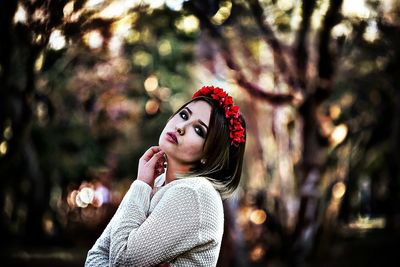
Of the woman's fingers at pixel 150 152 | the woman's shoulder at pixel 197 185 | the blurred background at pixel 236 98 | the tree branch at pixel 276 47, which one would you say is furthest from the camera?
the tree branch at pixel 276 47

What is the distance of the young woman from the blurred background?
1.42 meters

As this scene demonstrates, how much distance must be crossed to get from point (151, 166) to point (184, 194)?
28cm

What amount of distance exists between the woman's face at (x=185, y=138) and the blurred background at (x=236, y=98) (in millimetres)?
1487

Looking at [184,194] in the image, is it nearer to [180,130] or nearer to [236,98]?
[180,130]

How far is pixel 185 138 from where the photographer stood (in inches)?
106

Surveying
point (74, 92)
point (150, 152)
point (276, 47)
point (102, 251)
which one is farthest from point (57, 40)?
point (74, 92)

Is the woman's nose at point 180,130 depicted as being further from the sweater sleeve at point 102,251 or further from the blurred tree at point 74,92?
the blurred tree at point 74,92

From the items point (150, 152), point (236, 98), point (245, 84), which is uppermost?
point (150, 152)

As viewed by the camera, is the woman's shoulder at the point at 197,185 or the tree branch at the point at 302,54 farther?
the tree branch at the point at 302,54

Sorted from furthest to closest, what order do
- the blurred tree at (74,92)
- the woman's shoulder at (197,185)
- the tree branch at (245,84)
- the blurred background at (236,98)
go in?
the tree branch at (245,84), the blurred background at (236,98), the blurred tree at (74,92), the woman's shoulder at (197,185)

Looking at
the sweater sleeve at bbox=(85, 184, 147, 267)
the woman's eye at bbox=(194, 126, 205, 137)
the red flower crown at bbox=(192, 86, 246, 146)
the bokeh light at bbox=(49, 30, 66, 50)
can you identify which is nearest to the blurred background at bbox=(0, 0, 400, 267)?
the bokeh light at bbox=(49, 30, 66, 50)

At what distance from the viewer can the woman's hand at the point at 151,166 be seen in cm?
273

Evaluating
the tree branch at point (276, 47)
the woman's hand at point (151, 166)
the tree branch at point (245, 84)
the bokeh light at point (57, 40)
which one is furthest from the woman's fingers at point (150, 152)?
the tree branch at point (245, 84)

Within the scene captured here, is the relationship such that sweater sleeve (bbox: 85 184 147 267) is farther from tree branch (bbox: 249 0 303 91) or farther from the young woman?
tree branch (bbox: 249 0 303 91)
